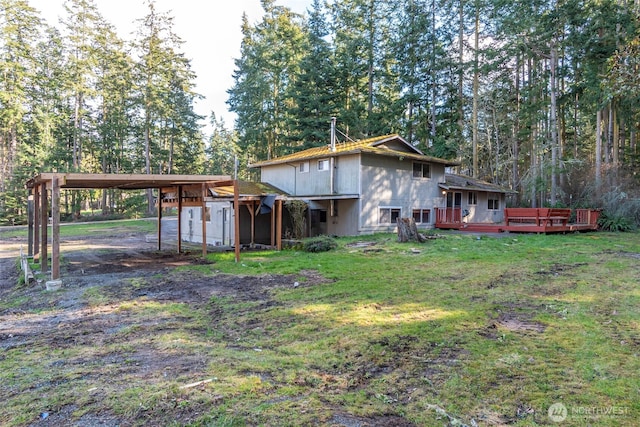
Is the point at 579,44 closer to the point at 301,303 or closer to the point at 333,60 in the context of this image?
the point at 333,60

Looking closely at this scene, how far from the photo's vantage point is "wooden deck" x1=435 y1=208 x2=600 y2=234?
16.4 m

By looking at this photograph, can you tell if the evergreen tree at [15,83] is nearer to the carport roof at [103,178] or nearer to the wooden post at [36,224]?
the wooden post at [36,224]

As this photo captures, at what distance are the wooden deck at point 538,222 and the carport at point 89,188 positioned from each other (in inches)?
489

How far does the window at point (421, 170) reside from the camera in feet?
64.7

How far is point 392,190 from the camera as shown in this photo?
18547 millimetres

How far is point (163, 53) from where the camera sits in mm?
35969

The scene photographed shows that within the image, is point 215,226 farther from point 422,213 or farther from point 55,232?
point 422,213

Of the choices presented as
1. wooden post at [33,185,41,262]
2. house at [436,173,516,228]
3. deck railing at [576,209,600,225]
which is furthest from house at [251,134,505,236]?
wooden post at [33,185,41,262]

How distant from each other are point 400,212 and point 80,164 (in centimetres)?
3296

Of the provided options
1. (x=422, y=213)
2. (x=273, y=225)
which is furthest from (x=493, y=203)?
(x=273, y=225)

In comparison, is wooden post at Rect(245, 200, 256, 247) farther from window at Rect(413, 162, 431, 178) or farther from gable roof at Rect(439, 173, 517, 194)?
gable roof at Rect(439, 173, 517, 194)

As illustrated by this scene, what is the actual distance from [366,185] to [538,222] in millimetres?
7858

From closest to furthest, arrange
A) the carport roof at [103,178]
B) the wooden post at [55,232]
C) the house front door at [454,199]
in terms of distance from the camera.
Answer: the wooden post at [55,232] → the carport roof at [103,178] → the house front door at [454,199]

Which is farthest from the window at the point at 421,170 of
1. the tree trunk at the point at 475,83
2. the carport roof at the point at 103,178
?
the carport roof at the point at 103,178
